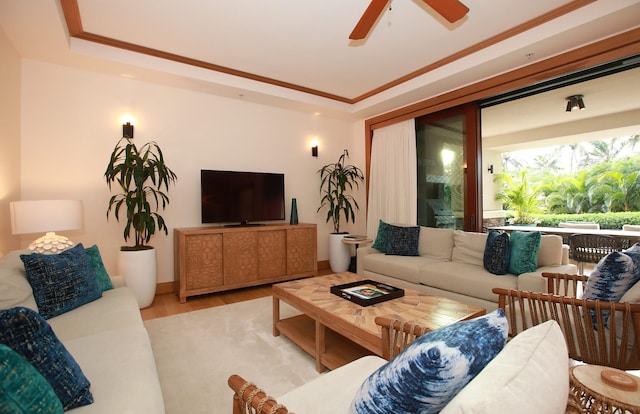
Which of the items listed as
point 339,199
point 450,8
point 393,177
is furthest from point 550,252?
point 339,199

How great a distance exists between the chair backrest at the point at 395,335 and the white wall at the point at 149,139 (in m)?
3.30

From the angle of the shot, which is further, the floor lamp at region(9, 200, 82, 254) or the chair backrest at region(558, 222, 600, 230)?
the chair backrest at region(558, 222, 600, 230)

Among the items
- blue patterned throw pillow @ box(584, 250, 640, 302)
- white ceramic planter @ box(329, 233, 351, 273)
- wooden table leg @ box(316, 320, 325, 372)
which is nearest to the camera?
blue patterned throw pillow @ box(584, 250, 640, 302)

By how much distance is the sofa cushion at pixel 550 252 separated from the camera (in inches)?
113

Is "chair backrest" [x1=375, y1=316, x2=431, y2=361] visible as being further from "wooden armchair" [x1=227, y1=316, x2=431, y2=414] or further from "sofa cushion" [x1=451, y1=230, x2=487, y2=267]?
"sofa cushion" [x1=451, y1=230, x2=487, y2=267]

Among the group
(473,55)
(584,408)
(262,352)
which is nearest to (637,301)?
(584,408)

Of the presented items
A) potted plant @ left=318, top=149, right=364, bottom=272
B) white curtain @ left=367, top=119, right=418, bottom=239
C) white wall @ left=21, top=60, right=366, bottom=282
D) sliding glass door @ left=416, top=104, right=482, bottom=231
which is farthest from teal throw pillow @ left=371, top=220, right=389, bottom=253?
white wall @ left=21, top=60, right=366, bottom=282

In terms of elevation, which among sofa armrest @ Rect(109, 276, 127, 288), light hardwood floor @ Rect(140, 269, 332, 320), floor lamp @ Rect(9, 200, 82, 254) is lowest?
light hardwood floor @ Rect(140, 269, 332, 320)

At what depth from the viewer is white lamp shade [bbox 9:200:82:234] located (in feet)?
8.03

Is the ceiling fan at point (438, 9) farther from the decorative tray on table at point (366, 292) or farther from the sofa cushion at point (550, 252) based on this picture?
the sofa cushion at point (550, 252)

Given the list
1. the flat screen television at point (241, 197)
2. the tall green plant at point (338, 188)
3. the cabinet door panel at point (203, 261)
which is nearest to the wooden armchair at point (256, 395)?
the cabinet door panel at point (203, 261)

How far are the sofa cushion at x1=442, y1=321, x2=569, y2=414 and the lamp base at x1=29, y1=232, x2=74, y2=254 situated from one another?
3115mm

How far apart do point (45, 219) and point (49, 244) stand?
0.22 m

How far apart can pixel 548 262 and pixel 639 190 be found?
18.1ft
